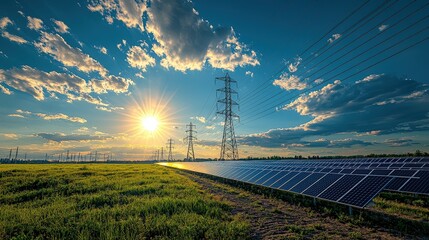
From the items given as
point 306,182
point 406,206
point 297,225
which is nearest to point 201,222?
point 297,225

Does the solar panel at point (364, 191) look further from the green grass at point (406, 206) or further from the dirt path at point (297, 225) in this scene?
the green grass at point (406, 206)

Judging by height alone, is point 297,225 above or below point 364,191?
below

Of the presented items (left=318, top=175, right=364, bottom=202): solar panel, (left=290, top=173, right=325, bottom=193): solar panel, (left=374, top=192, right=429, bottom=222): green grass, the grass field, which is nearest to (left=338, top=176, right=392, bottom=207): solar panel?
(left=318, top=175, right=364, bottom=202): solar panel

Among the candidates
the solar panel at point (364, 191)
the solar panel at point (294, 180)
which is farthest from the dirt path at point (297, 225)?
the solar panel at point (294, 180)

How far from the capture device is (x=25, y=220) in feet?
32.0

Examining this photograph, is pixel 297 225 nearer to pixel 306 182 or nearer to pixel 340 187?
pixel 340 187

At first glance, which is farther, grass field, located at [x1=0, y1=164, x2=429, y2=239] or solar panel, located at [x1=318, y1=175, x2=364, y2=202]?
solar panel, located at [x1=318, y1=175, x2=364, y2=202]

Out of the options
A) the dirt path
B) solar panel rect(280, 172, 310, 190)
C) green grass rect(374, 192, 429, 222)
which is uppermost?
solar panel rect(280, 172, 310, 190)

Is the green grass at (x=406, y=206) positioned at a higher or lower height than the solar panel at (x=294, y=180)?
lower

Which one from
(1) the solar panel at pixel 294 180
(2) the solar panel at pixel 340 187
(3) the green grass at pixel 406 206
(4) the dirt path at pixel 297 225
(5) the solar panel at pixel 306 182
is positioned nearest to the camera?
(4) the dirt path at pixel 297 225

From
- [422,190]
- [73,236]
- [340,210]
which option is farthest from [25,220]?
[422,190]

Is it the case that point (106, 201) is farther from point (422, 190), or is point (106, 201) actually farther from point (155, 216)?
point (422, 190)

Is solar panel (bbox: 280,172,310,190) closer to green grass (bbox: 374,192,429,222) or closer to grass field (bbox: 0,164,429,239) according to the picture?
grass field (bbox: 0,164,429,239)

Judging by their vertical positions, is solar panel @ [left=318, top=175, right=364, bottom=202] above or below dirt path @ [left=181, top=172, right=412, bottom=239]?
above
